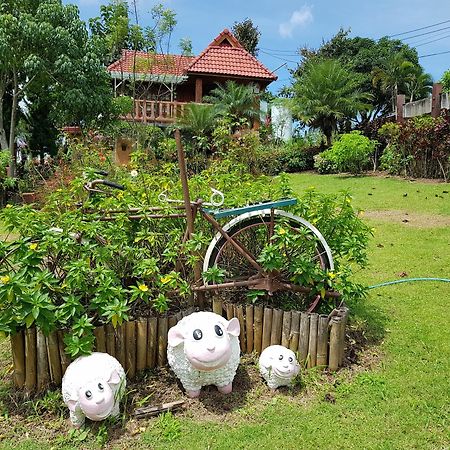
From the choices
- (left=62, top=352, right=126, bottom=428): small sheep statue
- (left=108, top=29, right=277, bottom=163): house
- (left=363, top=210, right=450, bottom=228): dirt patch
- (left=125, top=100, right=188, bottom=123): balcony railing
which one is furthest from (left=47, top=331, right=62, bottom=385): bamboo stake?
(left=125, top=100, right=188, bottom=123): balcony railing

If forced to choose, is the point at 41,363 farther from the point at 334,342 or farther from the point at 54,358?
the point at 334,342

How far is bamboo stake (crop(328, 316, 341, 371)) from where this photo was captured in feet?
10.7

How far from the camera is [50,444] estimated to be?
8.63 feet

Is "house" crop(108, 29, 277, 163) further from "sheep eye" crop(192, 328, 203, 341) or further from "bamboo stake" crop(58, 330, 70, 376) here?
"sheep eye" crop(192, 328, 203, 341)

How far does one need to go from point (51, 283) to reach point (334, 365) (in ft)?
6.64

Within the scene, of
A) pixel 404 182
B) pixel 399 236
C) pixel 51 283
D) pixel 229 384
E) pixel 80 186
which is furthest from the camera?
pixel 404 182

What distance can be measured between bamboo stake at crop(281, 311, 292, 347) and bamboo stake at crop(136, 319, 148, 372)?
38.8 inches

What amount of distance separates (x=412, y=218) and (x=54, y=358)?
7259 mm

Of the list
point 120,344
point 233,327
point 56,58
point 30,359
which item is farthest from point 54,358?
point 56,58

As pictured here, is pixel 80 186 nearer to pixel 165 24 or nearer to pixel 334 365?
pixel 334 365

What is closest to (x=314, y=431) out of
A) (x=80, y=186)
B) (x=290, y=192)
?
(x=290, y=192)

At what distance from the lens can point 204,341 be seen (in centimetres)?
283

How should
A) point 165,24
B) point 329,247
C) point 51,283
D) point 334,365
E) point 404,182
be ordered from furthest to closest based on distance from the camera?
1. point 165,24
2. point 404,182
3. point 329,247
4. point 334,365
5. point 51,283

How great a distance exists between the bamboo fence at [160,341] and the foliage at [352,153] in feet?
40.3
